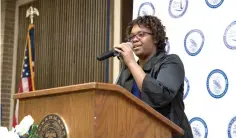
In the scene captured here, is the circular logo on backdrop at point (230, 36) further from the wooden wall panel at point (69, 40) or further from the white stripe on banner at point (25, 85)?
the white stripe on banner at point (25, 85)

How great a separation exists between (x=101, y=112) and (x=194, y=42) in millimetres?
1917

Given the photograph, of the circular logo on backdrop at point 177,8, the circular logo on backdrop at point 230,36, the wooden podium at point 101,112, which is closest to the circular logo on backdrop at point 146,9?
the circular logo on backdrop at point 177,8

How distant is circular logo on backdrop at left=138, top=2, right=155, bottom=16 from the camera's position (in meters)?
3.91

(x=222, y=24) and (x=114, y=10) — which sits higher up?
(x=114, y=10)

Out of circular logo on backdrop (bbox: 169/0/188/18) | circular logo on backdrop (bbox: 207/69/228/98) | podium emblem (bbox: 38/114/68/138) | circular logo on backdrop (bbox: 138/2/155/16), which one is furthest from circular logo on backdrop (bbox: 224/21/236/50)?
podium emblem (bbox: 38/114/68/138)

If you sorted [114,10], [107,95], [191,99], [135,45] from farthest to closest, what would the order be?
A: 1. [114,10]
2. [191,99]
3. [135,45]
4. [107,95]

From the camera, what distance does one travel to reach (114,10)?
550 cm

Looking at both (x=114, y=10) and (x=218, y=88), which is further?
(x=114, y=10)

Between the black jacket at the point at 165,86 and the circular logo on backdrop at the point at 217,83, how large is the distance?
984 mm

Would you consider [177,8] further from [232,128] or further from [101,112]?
[101,112]

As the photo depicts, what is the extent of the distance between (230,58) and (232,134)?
535 mm

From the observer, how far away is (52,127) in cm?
180

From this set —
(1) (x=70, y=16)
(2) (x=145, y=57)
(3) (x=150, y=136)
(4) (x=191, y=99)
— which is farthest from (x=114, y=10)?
(3) (x=150, y=136)

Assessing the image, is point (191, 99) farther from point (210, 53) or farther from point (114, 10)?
point (114, 10)
